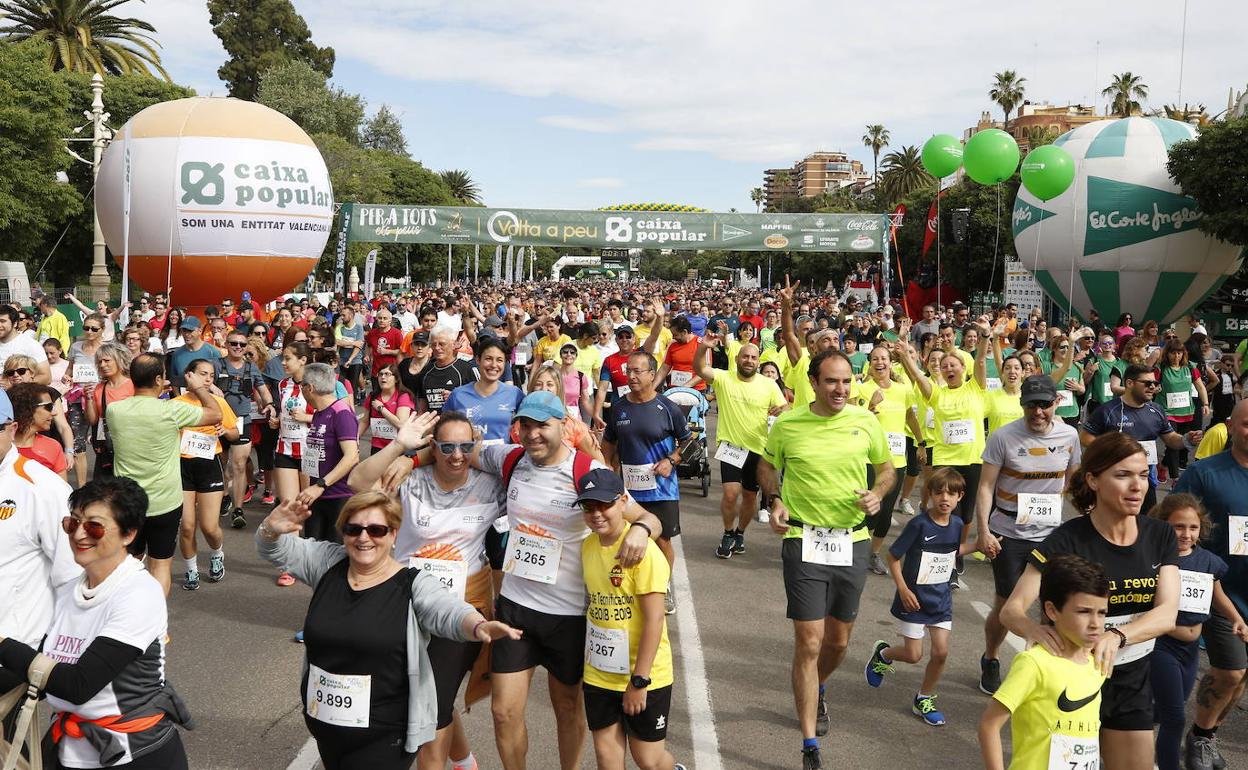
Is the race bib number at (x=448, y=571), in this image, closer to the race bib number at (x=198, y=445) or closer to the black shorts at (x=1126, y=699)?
the black shorts at (x=1126, y=699)

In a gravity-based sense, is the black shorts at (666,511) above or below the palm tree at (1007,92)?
below

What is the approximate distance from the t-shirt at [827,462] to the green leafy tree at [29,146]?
3166 centimetres

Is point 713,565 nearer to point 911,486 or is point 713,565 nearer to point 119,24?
point 911,486

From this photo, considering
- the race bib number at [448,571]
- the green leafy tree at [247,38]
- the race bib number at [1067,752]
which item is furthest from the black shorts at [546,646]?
the green leafy tree at [247,38]

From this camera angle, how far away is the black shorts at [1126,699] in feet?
13.2

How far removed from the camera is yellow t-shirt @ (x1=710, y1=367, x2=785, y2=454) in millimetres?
8680

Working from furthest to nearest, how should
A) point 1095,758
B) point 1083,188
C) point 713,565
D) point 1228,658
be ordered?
point 1083,188
point 713,565
point 1228,658
point 1095,758

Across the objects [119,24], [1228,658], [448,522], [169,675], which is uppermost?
[119,24]

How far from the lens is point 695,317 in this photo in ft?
61.3

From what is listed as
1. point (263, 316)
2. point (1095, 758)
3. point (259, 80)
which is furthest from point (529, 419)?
point (259, 80)

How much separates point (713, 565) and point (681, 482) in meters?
3.77

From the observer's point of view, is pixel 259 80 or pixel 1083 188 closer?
pixel 1083 188

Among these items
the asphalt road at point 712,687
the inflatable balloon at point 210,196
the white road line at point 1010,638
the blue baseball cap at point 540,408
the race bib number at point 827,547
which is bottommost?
the asphalt road at point 712,687

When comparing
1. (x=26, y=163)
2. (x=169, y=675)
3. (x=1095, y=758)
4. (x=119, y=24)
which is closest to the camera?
(x=1095, y=758)
